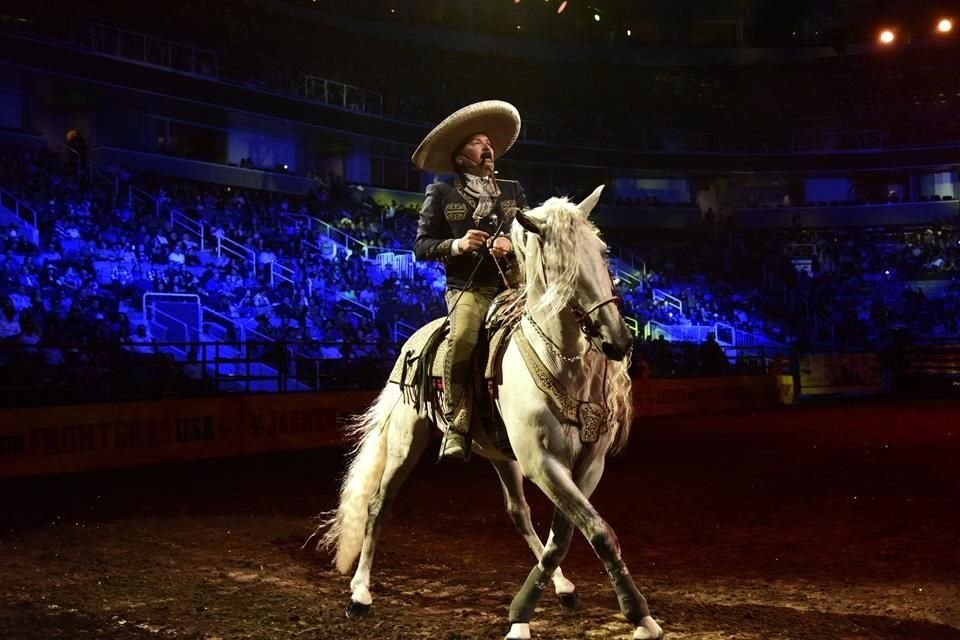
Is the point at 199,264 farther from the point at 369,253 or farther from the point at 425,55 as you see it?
the point at 425,55

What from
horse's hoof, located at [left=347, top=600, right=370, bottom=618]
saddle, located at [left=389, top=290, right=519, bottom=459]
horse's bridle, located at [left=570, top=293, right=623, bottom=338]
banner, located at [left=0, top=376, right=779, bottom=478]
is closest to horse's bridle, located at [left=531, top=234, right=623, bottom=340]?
horse's bridle, located at [left=570, top=293, right=623, bottom=338]

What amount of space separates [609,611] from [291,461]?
9210 mm

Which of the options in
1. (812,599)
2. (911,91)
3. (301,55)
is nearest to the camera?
(812,599)

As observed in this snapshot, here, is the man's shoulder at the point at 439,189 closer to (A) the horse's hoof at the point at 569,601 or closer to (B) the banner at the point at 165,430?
(A) the horse's hoof at the point at 569,601

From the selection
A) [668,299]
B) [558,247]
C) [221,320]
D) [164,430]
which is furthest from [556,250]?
[668,299]

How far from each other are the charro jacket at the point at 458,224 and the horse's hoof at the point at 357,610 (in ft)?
6.36

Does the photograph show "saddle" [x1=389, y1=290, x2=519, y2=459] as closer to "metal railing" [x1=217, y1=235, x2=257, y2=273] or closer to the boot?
the boot

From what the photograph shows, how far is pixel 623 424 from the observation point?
5.05m

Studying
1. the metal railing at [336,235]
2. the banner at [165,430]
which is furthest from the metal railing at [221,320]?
the metal railing at [336,235]

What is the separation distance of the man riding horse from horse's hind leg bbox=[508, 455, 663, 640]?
2.68 feet

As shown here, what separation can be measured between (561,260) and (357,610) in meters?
2.38

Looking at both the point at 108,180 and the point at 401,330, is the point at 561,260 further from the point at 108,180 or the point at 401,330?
the point at 108,180

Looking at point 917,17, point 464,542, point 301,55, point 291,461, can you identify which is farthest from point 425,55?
point 464,542

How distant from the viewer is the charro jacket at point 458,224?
18.2 feet
